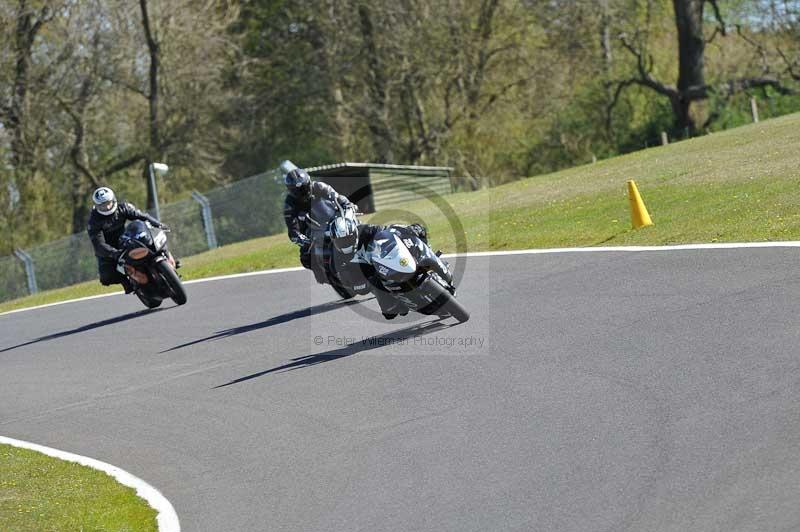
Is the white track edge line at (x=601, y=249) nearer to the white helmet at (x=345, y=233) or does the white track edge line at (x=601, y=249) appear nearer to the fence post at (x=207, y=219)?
the white helmet at (x=345, y=233)

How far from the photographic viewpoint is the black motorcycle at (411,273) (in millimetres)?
10922

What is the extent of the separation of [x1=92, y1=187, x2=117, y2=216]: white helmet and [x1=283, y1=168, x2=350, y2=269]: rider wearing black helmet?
4.14 m

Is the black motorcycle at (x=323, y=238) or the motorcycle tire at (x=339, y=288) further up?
the black motorcycle at (x=323, y=238)

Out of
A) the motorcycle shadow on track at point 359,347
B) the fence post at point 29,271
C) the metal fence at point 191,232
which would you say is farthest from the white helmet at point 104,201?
the fence post at point 29,271

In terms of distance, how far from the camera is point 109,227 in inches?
674

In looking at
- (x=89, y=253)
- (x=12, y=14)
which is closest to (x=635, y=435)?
(x=89, y=253)

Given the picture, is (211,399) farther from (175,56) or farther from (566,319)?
(175,56)

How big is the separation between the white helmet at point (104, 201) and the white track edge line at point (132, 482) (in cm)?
647

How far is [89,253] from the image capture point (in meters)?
31.2

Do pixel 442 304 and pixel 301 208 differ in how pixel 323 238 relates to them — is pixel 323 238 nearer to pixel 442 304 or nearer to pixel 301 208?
pixel 301 208

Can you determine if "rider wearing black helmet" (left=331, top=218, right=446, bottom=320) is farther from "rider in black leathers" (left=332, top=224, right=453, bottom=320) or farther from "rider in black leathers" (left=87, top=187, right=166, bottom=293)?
"rider in black leathers" (left=87, top=187, right=166, bottom=293)

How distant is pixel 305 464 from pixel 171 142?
32.7 metres

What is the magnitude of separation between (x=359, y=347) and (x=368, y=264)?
89 centimetres

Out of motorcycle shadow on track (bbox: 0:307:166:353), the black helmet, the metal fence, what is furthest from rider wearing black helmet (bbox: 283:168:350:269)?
the metal fence
